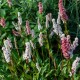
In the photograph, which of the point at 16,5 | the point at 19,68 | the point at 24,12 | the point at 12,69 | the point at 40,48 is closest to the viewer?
the point at 12,69

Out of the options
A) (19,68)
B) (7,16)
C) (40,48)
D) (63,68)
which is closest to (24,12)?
(7,16)

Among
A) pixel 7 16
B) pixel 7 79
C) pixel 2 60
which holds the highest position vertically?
pixel 7 16

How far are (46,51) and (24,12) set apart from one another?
32.2 inches

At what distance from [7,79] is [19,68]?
222mm

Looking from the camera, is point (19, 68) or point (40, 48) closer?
point (19, 68)

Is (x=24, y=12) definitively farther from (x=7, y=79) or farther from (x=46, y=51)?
(x=7, y=79)

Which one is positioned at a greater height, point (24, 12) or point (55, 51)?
point (24, 12)

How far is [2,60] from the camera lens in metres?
3.47

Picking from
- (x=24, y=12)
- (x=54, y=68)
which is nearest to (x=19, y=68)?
(x=54, y=68)

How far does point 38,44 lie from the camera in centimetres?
359

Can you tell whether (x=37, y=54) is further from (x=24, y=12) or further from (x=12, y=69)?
(x=24, y=12)

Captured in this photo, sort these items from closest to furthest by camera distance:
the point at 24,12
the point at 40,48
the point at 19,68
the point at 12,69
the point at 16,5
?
1. the point at 12,69
2. the point at 19,68
3. the point at 40,48
4. the point at 24,12
5. the point at 16,5

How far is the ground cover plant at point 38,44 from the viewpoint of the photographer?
9.48ft

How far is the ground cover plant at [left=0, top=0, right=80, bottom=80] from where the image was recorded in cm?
289
